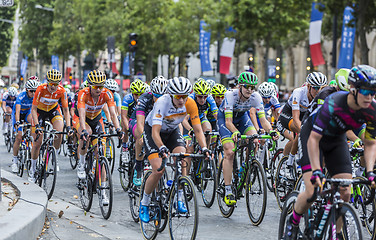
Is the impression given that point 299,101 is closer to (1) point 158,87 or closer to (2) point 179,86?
(1) point 158,87

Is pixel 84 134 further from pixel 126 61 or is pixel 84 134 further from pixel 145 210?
pixel 126 61

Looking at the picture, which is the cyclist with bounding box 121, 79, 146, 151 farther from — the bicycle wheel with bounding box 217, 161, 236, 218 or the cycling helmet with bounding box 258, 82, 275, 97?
the bicycle wheel with bounding box 217, 161, 236, 218

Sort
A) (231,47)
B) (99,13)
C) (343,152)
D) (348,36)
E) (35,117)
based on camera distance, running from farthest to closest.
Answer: (99,13), (231,47), (348,36), (35,117), (343,152)

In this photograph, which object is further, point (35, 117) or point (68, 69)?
point (68, 69)

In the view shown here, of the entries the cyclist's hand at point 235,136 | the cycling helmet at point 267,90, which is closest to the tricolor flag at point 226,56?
the cycling helmet at point 267,90

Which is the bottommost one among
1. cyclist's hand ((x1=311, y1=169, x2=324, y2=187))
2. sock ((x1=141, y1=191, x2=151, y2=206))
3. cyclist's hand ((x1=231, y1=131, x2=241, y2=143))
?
sock ((x1=141, y1=191, x2=151, y2=206))

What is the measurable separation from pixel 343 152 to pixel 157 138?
2.09m

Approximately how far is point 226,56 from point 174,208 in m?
30.5

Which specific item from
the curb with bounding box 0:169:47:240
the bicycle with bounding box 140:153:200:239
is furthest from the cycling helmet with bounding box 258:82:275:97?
the bicycle with bounding box 140:153:200:239

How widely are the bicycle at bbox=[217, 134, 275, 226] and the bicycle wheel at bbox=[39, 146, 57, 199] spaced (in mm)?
2556

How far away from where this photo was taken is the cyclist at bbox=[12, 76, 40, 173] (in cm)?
1349

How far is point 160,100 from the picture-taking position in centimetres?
779

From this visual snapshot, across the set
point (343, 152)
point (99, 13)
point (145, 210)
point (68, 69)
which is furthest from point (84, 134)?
point (68, 69)

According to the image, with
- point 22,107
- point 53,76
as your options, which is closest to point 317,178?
point 53,76
